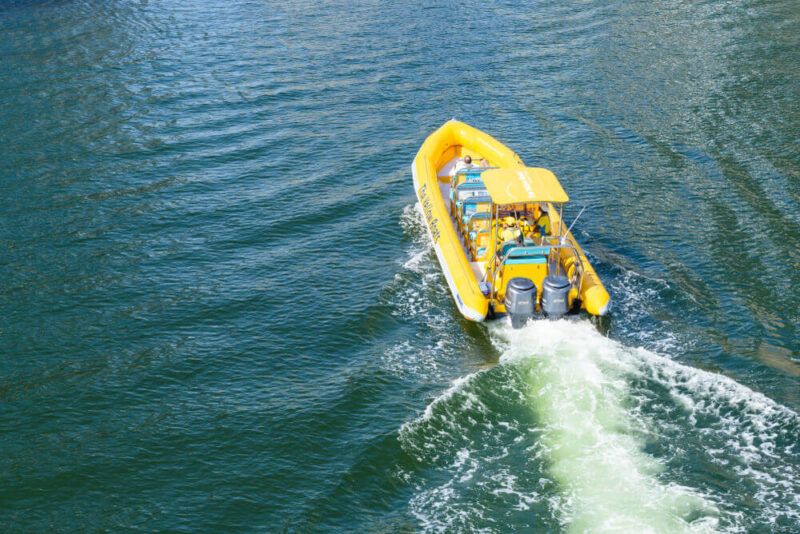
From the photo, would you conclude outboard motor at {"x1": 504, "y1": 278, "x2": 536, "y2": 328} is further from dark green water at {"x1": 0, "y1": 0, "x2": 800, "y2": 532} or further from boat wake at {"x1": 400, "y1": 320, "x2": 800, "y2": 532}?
boat wake at {"x1": 400, "y1": 320, "x2": 800, "y2": 532}

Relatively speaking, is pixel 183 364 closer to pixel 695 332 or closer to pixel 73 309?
pixel 73 309

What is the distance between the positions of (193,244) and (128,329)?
4247 millimetres

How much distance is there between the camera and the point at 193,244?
22156mm

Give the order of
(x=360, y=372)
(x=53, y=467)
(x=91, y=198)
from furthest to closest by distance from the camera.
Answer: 1. (x=91, y=198)
2. (x=360, y=372)
3. (x=53, y=467)

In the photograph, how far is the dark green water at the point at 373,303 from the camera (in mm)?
13711

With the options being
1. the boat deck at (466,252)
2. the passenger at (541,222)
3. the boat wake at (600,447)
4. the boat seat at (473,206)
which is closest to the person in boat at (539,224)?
the passenger at (541,222)

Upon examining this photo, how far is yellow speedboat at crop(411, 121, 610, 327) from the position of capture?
17.3 meters

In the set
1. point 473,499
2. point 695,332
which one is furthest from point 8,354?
point 695,332

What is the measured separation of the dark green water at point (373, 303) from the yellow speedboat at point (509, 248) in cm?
74

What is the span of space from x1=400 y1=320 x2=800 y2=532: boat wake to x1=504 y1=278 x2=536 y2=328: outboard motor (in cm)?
72

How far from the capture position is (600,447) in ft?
46.0

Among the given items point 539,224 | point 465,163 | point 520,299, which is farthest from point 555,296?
point 465,163

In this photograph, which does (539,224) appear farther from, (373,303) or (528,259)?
(373,303)

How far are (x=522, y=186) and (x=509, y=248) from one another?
1559 millimetres
